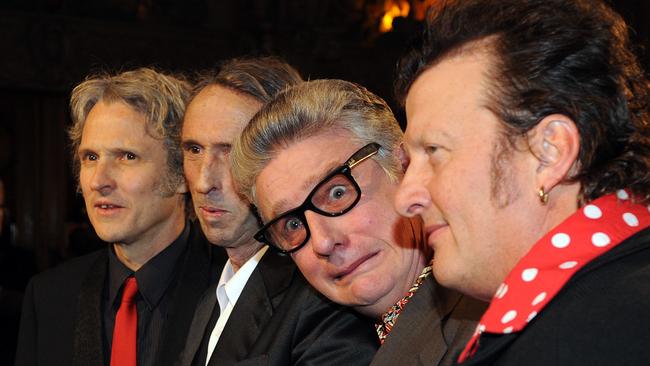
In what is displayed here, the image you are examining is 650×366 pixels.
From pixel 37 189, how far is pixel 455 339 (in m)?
6.41

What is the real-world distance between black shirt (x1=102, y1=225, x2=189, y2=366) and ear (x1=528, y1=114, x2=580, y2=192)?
6.38 ft

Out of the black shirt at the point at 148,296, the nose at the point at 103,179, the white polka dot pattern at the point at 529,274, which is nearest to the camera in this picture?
the white polka dot pattern at the point at 529,274

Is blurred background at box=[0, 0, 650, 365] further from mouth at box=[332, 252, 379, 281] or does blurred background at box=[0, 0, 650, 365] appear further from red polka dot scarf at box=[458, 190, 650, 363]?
red polka dot scarf at box=[458, 190, 650, 363]

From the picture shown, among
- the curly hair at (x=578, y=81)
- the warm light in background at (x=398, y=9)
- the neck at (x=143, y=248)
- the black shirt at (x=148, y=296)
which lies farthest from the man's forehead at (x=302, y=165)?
the warm light in background at (x=398, y=9)

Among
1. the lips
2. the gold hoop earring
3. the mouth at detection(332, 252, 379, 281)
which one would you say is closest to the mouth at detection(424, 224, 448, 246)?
the gold hoop earring

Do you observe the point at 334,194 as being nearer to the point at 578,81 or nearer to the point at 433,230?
the point at 433,230

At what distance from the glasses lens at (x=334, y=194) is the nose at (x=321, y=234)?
0.09 ft

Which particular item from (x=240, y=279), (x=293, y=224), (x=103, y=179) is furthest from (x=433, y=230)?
(x=103, y=179)

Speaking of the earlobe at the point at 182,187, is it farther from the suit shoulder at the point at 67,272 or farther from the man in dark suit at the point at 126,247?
the suit shoulder at the point at 67,272

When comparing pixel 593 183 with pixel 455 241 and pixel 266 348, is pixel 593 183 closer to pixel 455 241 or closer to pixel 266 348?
pixel 455 241

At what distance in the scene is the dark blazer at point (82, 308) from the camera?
3.02 meters

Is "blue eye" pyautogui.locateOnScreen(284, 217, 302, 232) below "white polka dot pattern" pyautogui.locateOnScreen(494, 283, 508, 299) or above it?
below

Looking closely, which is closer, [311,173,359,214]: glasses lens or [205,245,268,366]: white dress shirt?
[311,173,359,214]: glasses lens

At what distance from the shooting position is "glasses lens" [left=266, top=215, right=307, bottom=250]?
2.16 meters
